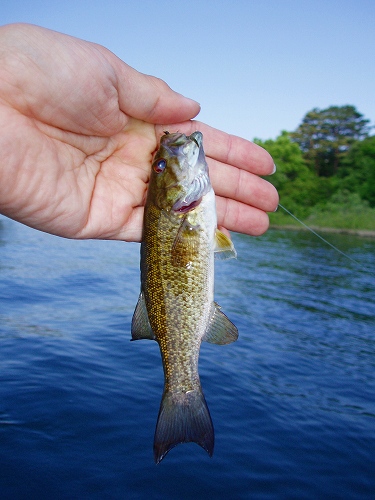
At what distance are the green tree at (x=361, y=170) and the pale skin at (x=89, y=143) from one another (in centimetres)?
7866

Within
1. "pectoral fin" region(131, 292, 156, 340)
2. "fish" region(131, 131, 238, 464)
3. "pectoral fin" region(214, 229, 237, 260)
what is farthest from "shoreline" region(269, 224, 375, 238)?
"pectoral fin" region(131, 292, 156, 340)

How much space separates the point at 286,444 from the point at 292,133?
98.0 meters

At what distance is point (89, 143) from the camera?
460 centimetres

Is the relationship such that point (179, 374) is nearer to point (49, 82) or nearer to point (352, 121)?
point (49, 82)

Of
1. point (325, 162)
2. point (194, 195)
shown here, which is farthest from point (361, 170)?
point (194, 195)

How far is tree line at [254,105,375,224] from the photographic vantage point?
268 ft

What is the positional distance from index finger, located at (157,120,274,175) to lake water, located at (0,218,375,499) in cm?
518

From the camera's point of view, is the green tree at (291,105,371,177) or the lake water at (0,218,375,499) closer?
the lake water at (0,218,375,499)

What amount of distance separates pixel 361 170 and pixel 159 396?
266 ft

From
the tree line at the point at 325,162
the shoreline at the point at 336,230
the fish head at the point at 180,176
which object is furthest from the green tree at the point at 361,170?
the fish head at the point at 180,176

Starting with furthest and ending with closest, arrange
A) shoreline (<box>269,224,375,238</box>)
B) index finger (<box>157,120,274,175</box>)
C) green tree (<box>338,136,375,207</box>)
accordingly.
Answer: green tree (<box>338,136,375,207</box>) < shoreline (<box>269,224,375,238</box>) < index finger (<box>157,120,274,175</box>)

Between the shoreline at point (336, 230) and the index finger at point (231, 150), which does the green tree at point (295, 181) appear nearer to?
the shoreline at point (336, 230)

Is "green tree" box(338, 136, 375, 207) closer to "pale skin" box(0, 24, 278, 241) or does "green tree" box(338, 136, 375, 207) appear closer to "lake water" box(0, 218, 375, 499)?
"lake water" box(0, 218, 375, 499)

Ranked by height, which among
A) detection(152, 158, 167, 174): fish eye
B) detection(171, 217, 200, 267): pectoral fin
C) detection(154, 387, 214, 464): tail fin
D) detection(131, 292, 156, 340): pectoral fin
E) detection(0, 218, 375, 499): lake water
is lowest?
detection(0, 218, 375, 499): lake water
